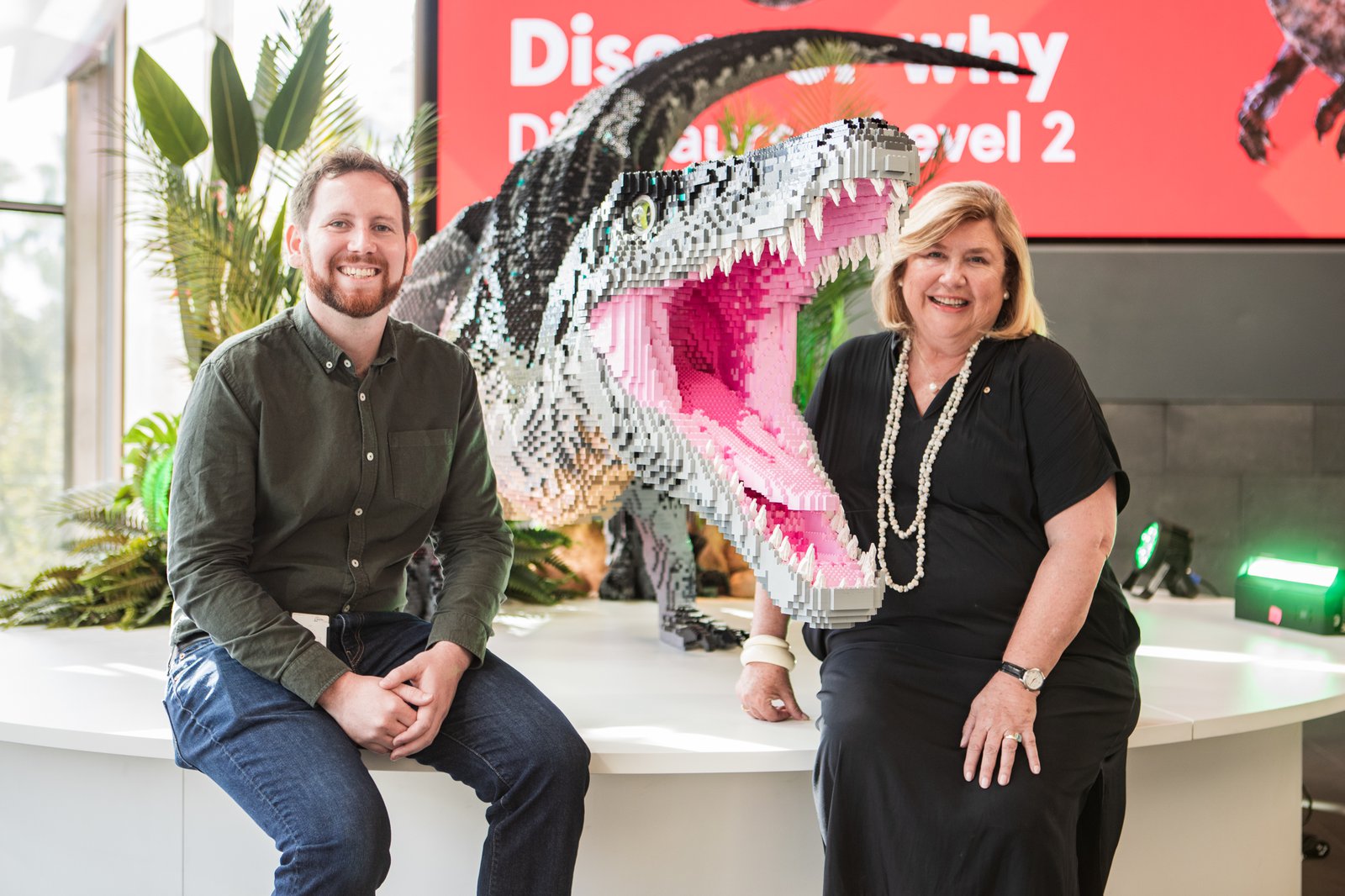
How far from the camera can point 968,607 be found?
1843mm

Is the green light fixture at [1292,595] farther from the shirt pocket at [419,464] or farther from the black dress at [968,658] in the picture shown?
the shirt pocket at [419,464]

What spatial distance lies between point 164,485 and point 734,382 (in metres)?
2.32

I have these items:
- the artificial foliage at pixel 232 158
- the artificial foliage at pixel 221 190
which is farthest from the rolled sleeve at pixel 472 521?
the artificial foliage at pixel 232 158

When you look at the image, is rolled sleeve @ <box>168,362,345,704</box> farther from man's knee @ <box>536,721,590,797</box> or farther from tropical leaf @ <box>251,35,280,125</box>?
tropical leaf @ <box>251,35,280,125</box>

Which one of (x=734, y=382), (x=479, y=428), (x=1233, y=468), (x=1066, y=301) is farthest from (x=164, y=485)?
(x=1233, y=468)

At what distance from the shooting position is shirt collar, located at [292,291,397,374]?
1830mm

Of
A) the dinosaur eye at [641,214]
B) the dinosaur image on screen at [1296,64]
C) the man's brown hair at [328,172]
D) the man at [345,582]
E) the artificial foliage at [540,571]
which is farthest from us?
the dinosaur image on screen at [1296,64]

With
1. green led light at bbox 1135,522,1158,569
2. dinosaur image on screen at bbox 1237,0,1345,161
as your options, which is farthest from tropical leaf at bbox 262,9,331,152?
dinosaur image on screen at bbox 1237,0,1345,161

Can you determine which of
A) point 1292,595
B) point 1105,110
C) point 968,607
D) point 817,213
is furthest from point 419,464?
point 1105,110

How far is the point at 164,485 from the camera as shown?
364 centimetres

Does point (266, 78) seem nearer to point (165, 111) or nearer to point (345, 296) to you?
point (165, 111)

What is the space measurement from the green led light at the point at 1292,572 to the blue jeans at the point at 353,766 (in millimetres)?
2386

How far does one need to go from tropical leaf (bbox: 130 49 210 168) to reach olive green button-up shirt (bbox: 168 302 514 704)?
2.55 meters

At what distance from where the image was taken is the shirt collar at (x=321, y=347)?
183cm
